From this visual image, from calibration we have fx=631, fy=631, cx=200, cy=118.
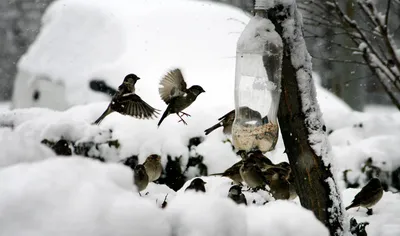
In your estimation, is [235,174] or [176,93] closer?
[176,93]

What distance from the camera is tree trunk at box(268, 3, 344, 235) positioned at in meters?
3.47

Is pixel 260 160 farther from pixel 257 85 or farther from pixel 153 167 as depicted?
pixel 257 85

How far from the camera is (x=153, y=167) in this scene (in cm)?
526

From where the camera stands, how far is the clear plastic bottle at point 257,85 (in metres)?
3.50

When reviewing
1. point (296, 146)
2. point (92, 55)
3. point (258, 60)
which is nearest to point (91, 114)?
point (92, 55)

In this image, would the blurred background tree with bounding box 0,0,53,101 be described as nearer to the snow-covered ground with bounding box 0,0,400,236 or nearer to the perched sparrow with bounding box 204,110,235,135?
the snow-covered ground with bounding box 0,0,400,236

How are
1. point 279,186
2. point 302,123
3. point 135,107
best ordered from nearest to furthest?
point 302,123 < point 135,107 < point 279,186

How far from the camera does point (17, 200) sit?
150cm

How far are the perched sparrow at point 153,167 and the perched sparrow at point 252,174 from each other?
744 mm

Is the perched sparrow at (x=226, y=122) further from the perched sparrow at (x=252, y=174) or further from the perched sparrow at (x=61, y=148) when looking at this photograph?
the perched sparrow at (x=61, y=148)

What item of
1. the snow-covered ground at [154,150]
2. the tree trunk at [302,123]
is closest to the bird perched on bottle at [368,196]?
the snow-covered ground at [154,150]

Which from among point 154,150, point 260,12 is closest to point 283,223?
point 260,12

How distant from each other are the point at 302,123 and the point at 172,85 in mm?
1559

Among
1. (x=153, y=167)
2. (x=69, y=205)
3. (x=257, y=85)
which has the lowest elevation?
→ (x=153, y=167)
